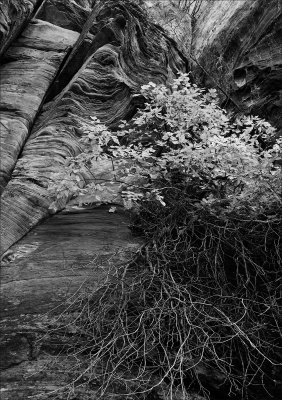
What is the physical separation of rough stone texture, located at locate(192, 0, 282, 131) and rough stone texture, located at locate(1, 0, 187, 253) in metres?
0.69

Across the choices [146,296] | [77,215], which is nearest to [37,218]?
[77,215]

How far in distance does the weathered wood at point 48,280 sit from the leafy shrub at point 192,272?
0.71ft

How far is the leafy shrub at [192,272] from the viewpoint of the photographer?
13.0 feet

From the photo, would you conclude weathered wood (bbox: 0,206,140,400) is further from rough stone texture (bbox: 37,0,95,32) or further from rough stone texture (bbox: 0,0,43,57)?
rough stone texture (bbox: 37,0,95,32)

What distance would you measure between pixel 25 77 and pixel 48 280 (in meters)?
3.26

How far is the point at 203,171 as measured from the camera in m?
4.93

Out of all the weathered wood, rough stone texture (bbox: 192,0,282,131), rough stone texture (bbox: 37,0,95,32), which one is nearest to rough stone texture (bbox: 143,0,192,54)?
rough stone texture (bbox: 192,0,282,131)

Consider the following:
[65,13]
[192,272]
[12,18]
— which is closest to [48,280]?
[192,272]

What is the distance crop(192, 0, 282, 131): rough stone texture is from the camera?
7.23 meters

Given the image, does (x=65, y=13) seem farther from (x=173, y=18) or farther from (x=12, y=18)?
(x=173, y=18)

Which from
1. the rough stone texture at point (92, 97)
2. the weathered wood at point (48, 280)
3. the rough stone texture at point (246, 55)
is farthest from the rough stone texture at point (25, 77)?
the rough stone texture at point (246, 55)

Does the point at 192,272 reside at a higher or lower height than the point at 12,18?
lower

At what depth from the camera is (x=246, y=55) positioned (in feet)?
25.5

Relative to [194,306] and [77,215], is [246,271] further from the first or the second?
[77,215]
